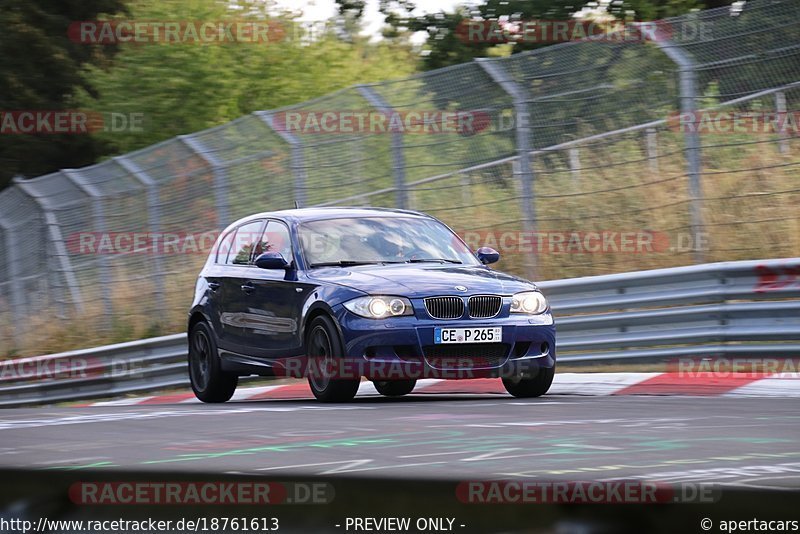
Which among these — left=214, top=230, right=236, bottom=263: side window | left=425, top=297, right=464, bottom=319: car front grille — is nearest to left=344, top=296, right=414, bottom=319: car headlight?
left=425, top=297, right=464, bottom=319: car front grille

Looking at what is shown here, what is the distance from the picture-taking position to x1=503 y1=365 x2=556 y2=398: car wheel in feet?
32.3

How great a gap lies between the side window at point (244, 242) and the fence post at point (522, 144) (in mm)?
3109

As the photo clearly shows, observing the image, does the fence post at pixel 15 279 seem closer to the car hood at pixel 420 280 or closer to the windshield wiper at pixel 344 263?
the windshield wiper at pixel 344 263

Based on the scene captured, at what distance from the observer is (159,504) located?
104 inches

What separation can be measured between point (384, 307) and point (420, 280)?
1.30ft

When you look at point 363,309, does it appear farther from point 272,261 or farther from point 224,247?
point 224,247

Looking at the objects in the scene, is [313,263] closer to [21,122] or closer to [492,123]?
[492,123]

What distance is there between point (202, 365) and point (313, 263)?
2.14m

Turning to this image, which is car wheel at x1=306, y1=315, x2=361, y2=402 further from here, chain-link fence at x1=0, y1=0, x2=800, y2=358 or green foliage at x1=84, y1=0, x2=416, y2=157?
green foliage at x1=84, y1=0, x2=416, y2=157

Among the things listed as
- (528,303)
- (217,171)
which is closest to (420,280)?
(528,303)

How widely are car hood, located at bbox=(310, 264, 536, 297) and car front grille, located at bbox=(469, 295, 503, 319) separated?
1.6 inches

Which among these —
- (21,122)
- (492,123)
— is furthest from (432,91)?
(21,122)

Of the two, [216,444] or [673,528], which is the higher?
[673,528]

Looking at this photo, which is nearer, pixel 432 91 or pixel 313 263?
pixel 313 263
